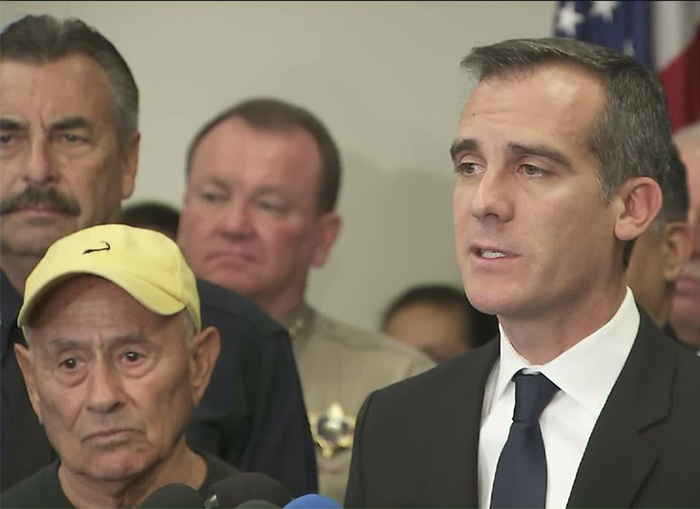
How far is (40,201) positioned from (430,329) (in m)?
1.78

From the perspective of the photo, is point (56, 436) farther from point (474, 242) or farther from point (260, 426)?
point (474, 242)

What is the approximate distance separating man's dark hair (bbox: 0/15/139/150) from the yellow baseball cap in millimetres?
556

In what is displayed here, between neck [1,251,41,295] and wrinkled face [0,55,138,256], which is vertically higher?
wrinkled face [0,55,138,256]

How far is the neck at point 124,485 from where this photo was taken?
97.0 inches

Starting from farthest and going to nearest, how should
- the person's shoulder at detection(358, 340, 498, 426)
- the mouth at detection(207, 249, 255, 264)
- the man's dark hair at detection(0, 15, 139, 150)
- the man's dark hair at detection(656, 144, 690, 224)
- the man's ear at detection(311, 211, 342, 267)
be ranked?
the man's ear at detection(311, 211, 342, 267), the mouth at detection(207, 249, 255, 264), the man's dark hair at detection(656, 144, 690, 224), the man's dark hair at detection(0, 15, 139, 150), the person's shoulder at detection(358, 340, 498, 426)

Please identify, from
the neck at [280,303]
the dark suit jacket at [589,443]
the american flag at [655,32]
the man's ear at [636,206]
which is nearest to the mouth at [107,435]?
the dark suit jacket at [589,443]

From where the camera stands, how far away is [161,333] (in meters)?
2.51

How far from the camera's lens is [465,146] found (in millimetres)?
2268

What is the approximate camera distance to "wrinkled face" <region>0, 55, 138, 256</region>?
2.95m

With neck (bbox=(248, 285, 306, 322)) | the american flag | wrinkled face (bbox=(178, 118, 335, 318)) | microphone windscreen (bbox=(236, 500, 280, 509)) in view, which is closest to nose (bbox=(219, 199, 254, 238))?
wrinkled face (bbox=(178, 118, 335, 318))

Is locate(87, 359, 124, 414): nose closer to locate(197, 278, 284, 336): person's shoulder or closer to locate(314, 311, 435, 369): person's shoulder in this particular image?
locate(197, 278, 284, 336): person's shoulder

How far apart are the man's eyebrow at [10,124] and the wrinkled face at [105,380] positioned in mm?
607

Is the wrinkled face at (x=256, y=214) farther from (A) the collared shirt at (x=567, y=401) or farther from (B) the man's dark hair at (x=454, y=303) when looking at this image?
(A) the collared shirt at (x=567, y=401)

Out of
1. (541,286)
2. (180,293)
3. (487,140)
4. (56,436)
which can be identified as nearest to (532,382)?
(541,286)
